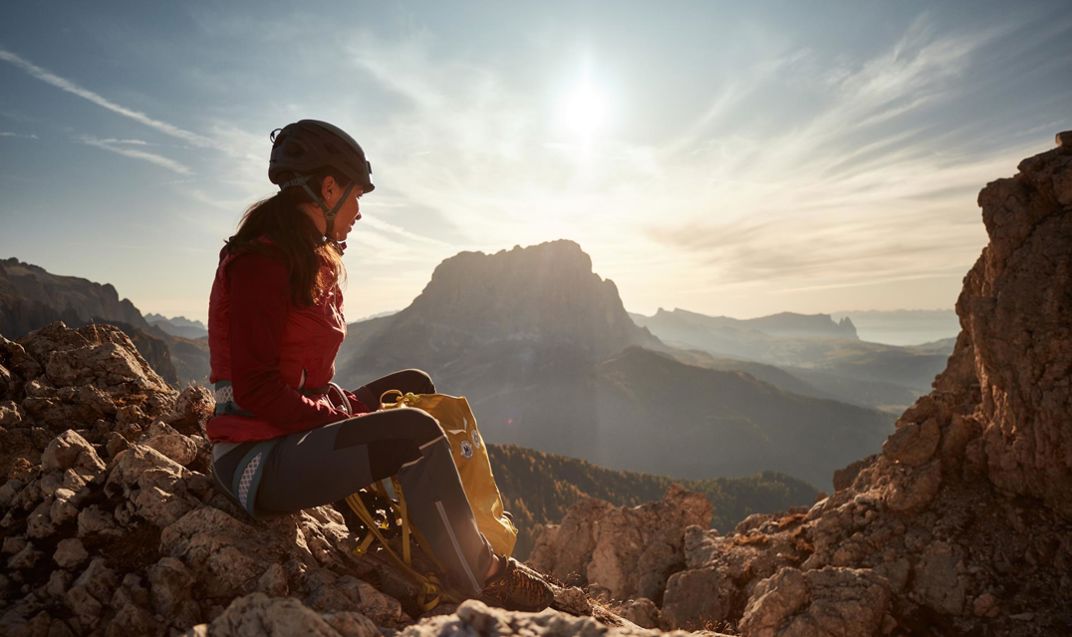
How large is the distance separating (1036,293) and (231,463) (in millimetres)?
14963

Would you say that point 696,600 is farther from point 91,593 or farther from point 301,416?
point 91,593

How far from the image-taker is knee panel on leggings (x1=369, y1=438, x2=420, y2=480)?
4098 mm

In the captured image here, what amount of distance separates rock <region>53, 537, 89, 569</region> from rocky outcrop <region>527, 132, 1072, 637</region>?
982 cm

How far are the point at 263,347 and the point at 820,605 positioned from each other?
9.98 meters

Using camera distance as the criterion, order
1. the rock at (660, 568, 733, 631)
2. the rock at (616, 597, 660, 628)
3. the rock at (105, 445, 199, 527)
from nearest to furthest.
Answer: the rock at (105, 445, 199, 527), the rock at (616, 597, 660, 628), the rock at (660, 568, 733, 631)

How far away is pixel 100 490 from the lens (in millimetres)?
4773

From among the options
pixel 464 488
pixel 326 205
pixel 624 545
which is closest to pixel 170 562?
pixel 464 488

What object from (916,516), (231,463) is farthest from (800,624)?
(231,463)

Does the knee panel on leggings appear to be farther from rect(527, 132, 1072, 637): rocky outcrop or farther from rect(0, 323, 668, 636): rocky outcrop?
rect(527, 132, 1072, 637): rocky outcrop

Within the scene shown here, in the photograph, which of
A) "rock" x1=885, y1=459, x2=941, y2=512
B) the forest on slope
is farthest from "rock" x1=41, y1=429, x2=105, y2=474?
the forest on slope

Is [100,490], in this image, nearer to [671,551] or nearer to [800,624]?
[800,624]

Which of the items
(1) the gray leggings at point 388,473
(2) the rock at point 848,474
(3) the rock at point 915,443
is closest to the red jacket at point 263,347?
(1) the gray leggings at point 388,473

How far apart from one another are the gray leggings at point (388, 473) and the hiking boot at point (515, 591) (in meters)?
0.23

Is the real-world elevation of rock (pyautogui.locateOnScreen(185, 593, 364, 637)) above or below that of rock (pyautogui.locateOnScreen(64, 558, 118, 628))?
above
